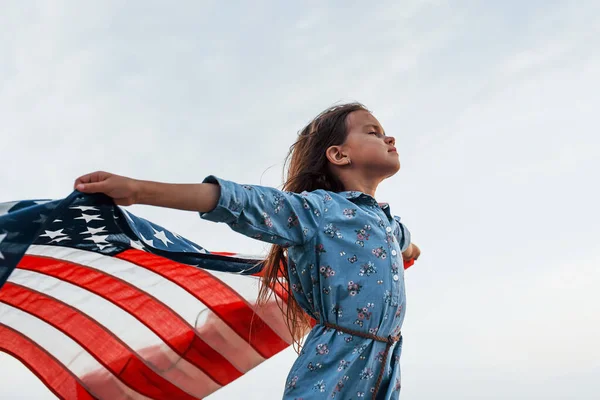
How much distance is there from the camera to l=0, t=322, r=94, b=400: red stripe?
3.19m

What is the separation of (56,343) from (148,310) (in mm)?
438

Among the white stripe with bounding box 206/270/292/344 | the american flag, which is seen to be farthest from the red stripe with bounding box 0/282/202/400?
the white stripe with bounding box 206/270/292/344

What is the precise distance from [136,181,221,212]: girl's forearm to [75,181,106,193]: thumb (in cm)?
10

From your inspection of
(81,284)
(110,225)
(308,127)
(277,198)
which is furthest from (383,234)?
(81,284)

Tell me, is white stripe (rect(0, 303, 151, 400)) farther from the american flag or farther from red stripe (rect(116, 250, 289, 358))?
red stripe (rect(116, 250, 289, 358))

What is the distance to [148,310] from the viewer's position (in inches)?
129

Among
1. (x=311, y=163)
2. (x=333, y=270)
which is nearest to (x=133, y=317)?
(x=311, y=163)

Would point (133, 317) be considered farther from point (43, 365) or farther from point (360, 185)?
point (360, 185)

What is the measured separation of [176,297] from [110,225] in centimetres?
83

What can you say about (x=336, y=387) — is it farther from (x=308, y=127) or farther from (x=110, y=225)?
(x=308, y=127)

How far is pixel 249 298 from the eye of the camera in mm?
3445

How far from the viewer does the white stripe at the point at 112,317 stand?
3.13 metres

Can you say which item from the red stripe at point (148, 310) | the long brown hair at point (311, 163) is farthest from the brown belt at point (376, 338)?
the red stripe at point (148, 310)

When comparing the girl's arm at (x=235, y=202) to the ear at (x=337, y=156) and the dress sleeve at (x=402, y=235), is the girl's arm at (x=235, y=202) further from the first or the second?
the dress sleeve at (x=402, y=235)
